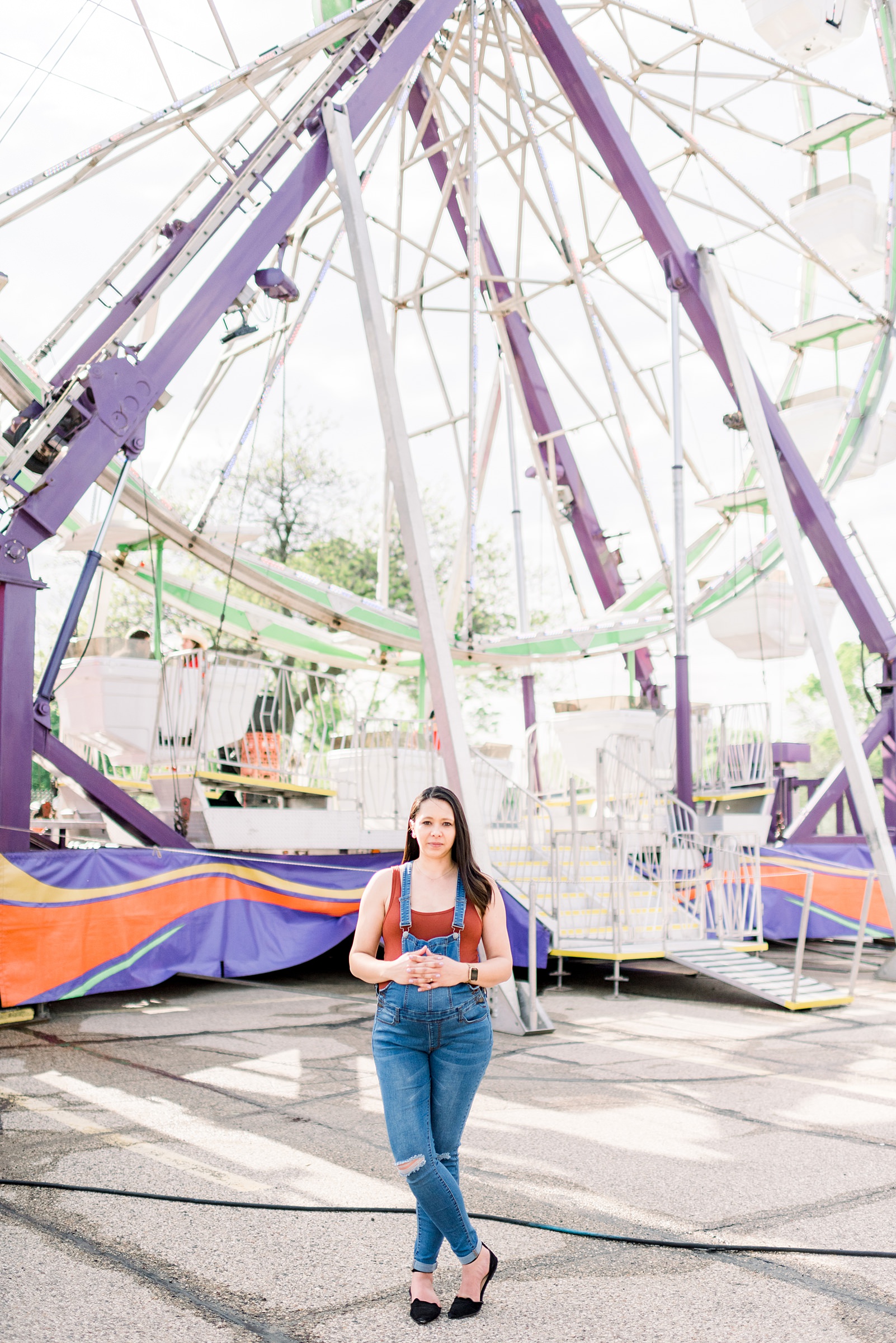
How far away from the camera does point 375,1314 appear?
10.7 feet

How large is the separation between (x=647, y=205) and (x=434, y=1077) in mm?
12170

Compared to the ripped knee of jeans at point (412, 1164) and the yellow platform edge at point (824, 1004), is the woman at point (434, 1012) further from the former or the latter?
the yellow platform edge at point (824, 1004)

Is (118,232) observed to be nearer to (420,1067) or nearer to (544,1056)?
(544,1056)

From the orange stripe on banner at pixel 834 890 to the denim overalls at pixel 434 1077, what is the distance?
10.8 m

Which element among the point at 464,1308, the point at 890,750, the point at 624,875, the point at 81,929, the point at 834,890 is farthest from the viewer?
the point at 890,750

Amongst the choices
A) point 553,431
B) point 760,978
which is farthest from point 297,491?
point 760,978

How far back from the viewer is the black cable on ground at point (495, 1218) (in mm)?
3756

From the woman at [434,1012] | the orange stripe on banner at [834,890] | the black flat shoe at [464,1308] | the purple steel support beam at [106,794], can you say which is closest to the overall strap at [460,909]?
the woman at [434,1012]

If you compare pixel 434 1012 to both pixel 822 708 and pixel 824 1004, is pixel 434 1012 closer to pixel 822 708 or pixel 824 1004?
pixel 824 1004

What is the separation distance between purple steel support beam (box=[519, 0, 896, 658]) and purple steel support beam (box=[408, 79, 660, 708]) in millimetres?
4960

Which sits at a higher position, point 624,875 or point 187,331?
point 187,331

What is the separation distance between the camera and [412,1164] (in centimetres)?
313

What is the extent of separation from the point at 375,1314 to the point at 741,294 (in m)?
15.4

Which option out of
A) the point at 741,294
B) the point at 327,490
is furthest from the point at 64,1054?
the point at 327,490
